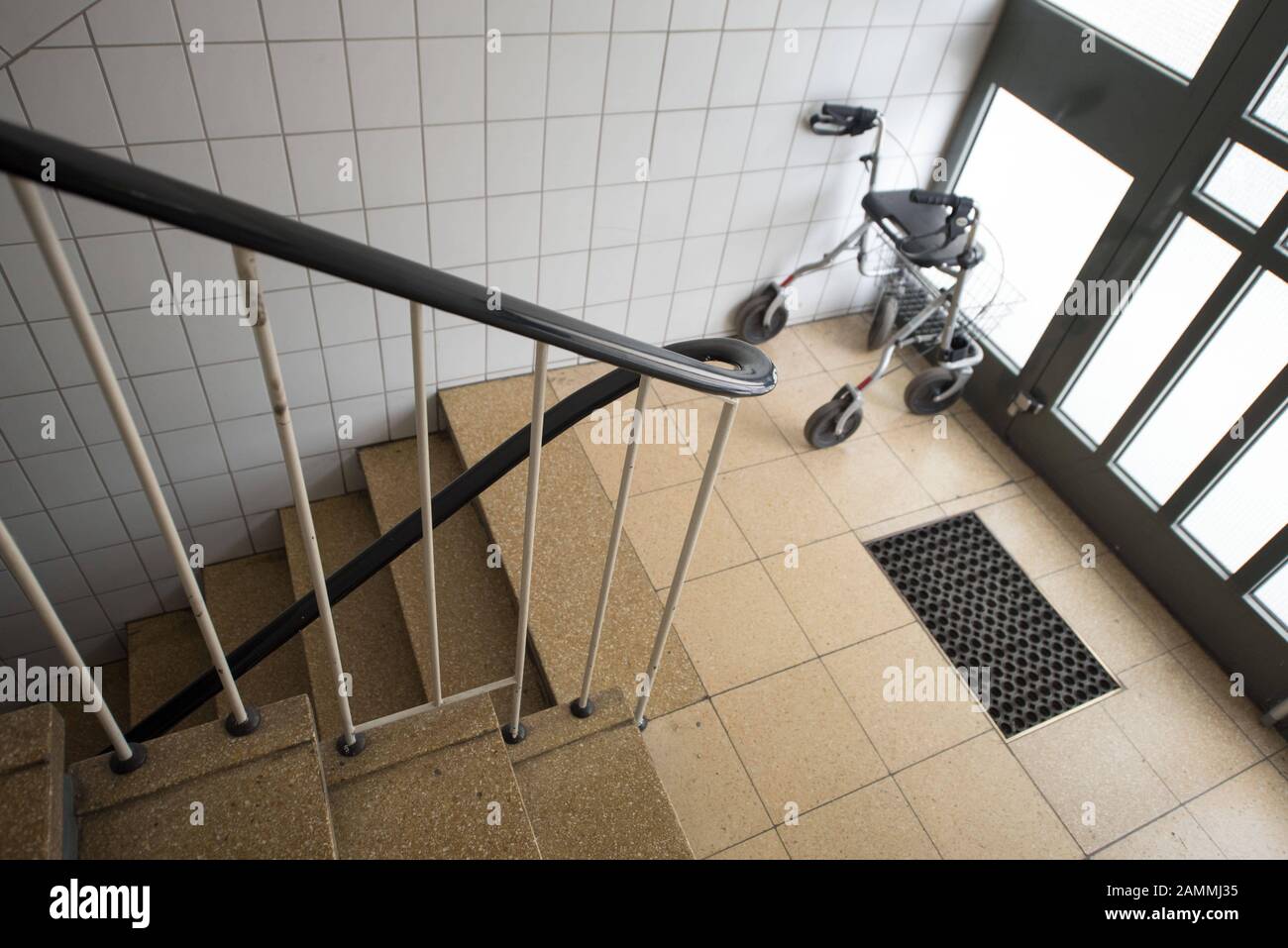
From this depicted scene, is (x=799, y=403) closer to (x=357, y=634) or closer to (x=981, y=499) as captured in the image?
(x=981, y=499)

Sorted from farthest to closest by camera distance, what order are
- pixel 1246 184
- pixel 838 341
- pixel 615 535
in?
pixel 838 341 → pixel 1246 184 → pixel 615 535

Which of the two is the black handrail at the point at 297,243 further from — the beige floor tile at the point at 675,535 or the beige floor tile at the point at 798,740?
the beige floor tile at the point at 675,535

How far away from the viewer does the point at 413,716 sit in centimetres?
157

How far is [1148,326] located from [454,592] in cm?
251

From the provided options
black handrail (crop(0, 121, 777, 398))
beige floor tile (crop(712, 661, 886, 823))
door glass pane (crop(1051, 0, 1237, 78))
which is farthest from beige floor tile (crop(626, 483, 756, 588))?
door glass pane (crop(1051, 0, 1237, 78))

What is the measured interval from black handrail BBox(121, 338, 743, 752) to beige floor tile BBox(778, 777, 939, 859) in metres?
1.29

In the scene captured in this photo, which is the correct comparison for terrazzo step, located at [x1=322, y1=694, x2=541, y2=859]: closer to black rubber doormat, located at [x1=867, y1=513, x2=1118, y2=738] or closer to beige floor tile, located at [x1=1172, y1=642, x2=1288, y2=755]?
black rubber doormat, located at [x1=867, y1=513, x2=1118, y2=738]

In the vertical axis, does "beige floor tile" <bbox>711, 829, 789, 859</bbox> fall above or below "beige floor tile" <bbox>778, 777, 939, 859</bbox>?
above

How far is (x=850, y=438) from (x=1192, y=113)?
1.52 metres

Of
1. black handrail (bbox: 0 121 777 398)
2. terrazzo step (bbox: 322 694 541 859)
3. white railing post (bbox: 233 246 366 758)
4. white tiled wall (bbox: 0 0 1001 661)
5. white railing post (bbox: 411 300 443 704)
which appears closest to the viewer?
black handrail (bbox: 0 121 777 398)

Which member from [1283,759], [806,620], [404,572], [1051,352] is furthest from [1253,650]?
[404,572]

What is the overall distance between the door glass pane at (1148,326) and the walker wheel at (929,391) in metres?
0.44

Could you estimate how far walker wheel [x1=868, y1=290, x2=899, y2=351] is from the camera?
140 inches

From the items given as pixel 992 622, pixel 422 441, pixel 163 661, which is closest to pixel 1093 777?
pixel 992 622
